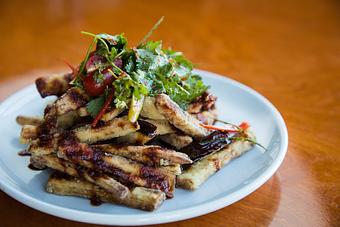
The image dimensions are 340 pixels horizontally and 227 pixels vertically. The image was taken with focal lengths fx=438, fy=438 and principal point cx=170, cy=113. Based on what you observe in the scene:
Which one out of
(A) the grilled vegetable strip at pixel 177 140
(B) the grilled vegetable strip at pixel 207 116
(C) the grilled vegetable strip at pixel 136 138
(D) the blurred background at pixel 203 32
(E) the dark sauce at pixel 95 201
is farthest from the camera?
(D) the blurred background at pixel 203 32

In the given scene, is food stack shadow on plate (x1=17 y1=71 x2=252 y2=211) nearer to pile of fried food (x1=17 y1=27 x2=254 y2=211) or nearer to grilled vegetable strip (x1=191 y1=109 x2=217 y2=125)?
pile of fried food (x1=17 y1=27 x2=254 y2=211)

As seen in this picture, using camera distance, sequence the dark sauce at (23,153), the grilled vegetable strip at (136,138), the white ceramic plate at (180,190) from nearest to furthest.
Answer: the white ceramic plate at (180,190), the grilled vegetable strip at (136,138), the dark sauce at (23,153)

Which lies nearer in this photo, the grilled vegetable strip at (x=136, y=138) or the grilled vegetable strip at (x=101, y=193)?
the grilled vegetable strip at (x=101, y=193)

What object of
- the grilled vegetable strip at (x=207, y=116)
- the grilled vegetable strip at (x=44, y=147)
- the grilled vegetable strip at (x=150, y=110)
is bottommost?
the grilled vegetable strip at (x=207, y=116)

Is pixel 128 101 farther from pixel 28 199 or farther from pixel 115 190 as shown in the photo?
pixel 28 199

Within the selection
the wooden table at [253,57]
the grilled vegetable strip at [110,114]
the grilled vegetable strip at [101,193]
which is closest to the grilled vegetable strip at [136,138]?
the grilled vegetable strip at [110,114]

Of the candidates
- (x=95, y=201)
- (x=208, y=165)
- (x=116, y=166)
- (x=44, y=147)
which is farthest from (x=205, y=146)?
(x=44, y=147)

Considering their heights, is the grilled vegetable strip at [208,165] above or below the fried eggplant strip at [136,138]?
below

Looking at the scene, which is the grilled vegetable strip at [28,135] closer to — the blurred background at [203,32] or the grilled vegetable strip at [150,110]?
the grilled vegetable strip at [150,110]

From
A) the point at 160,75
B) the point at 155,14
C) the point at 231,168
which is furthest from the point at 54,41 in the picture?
the point at 231,168
